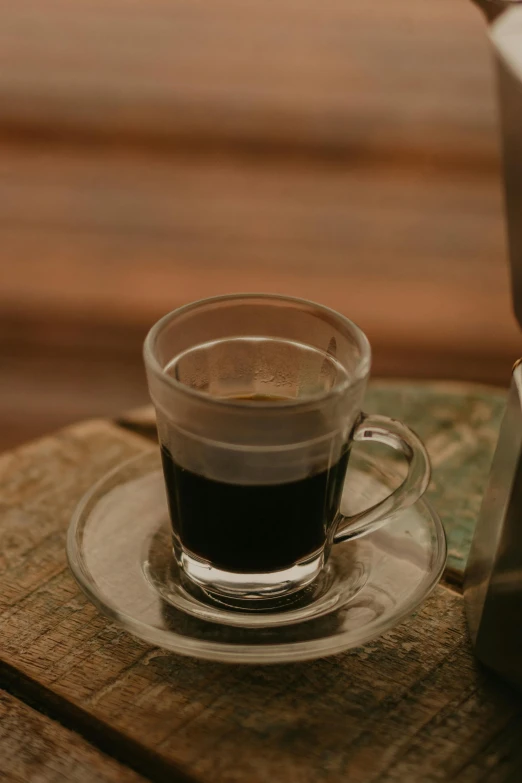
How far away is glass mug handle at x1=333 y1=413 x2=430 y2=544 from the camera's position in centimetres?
54

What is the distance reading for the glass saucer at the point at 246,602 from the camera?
49 cm

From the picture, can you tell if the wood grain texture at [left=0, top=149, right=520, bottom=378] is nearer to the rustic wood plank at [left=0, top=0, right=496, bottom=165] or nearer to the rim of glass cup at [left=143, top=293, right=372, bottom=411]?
the rustic wood plank at [left=0, top=0, right=496, bottom=165]

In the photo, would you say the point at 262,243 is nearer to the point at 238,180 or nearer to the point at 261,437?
the point at 238,180

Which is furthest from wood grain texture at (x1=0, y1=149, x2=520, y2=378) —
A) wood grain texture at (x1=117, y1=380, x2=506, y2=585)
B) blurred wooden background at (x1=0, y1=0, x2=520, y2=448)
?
wood grain texture at (x1=117, y1=380, x2=506, y2=585)

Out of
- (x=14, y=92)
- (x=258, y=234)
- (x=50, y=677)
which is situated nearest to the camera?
(x=50, y=677)

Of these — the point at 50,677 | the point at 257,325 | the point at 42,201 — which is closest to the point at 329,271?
the point at 42,201

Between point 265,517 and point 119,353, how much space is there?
51.6 inches

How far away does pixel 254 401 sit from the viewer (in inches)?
22.0

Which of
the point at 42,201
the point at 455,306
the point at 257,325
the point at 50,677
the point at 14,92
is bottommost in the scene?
the point at 455,306

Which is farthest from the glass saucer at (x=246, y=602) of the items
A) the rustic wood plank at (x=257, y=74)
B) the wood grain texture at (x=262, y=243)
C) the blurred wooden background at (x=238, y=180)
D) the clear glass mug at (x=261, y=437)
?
the rustic wood plank at (x=257, y=74)

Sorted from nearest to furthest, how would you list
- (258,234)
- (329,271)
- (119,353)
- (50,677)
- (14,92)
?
(50,677) < (119,353) < (329,271) < (258,234) < (14,92)

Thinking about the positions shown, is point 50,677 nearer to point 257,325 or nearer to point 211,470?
point 211,470

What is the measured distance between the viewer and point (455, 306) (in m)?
1.91

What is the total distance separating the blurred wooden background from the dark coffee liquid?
1127mm
